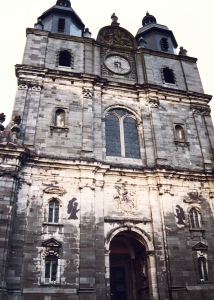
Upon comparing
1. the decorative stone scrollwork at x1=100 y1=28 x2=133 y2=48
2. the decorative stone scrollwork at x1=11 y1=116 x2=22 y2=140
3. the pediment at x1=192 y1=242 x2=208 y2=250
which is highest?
the decorative stone scrollwork at x1=100 y1=28 x2=133 y2=48

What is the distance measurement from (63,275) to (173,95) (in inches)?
523

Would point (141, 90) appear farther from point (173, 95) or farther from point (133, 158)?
point (133, 158)

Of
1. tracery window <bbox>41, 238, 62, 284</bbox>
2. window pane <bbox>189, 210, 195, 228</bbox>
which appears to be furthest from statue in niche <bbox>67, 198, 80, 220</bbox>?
window pane <bbox>189, 210, 195, 228</bbox>

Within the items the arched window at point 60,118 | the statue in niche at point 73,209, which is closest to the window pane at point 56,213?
the statue in niche at point 73,209

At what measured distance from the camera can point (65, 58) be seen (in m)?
Answer: 20.1

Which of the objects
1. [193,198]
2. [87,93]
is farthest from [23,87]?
[193,198]

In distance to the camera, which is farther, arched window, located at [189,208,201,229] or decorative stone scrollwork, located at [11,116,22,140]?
arched window, located at [189,208,201,229]

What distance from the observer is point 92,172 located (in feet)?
49.9

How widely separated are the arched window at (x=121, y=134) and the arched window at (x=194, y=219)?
4258mm

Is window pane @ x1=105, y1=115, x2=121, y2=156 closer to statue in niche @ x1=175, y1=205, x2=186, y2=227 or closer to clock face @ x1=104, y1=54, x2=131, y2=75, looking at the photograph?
clock face @ x1=104, y1=54, x2=131, y2=75

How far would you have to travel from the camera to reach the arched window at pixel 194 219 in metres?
15.8

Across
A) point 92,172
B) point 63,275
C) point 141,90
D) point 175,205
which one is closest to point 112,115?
point 141,90

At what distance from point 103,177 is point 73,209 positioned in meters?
2.35

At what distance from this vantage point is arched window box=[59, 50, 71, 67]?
19805mm
